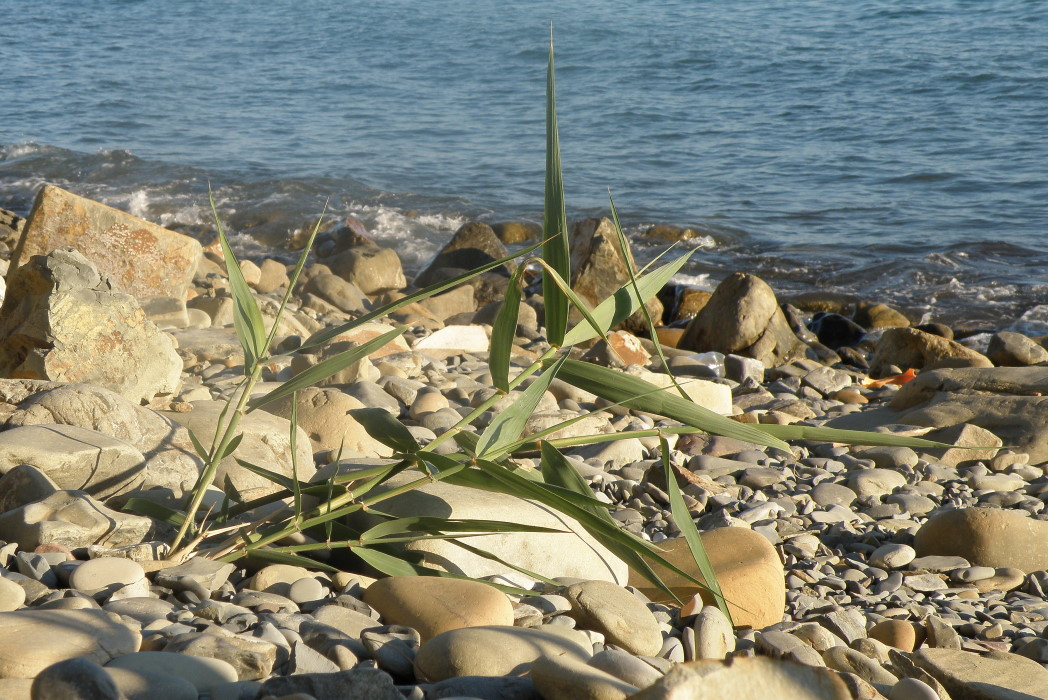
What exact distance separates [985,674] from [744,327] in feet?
15.3

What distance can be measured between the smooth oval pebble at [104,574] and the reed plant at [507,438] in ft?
0.41

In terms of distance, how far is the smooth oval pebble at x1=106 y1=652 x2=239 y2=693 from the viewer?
4.35 ft

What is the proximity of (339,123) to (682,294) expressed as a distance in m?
10.5

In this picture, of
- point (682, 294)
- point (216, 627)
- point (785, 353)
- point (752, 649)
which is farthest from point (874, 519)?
point (682, 294)

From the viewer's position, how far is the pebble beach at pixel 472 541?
4.63 ft

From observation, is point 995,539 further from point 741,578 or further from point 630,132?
point 630,132

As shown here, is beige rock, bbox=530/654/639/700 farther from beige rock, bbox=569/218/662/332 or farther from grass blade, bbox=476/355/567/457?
beige rock, bbox=569/218/662/332

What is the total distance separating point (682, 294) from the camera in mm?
7789

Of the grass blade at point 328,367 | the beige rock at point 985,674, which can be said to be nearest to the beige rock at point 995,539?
the beige rock at point 985,674

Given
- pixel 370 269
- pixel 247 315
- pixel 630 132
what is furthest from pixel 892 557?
pixel 630 132

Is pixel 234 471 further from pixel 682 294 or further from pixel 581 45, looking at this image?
pixel 581 45

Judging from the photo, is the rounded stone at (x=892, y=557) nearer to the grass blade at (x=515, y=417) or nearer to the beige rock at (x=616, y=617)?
the beige rock at (x=616, y=617)

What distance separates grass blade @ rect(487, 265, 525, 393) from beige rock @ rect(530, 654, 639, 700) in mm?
483

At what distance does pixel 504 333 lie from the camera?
1594 mm
